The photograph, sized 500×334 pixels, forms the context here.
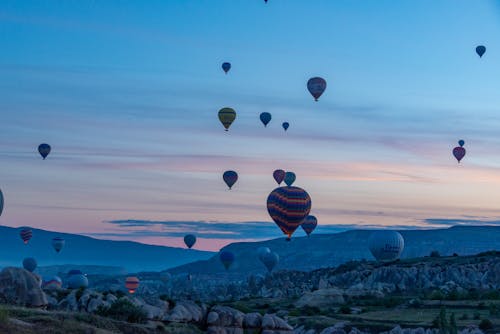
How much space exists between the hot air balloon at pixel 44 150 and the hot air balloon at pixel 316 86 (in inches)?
1730

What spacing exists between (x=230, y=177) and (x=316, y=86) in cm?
2716

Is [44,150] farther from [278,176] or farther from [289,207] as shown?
[278,176]

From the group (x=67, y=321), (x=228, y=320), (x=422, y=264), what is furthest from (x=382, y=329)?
(x=422, y=264)

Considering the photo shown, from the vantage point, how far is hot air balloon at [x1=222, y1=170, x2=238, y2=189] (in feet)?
491

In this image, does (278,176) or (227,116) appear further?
(278,176)

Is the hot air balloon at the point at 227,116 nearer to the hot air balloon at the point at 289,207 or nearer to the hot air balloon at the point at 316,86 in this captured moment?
the hot air balloon at the point at 316,86

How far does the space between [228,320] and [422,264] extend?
348ft

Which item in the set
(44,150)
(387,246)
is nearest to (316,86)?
(44,150)

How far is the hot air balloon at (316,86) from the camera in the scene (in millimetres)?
130750

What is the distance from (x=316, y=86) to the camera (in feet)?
431

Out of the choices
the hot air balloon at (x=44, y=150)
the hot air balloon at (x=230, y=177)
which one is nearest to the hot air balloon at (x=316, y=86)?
the hot air balloon at (x=230, y=177)

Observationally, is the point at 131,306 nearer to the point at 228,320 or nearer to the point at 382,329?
the point at 228,320

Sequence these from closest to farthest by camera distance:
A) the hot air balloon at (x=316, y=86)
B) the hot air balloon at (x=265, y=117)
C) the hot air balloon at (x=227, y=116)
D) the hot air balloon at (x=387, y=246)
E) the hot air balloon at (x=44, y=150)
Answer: the hot air balloon at (x=316, y=86) → the hot air balloon at (x=227, y=116) → the hot air balloon at (x=44, y=150) → the hot air balloon at (x=265, y=117) → the hot air balloon at (x=387, y=246)

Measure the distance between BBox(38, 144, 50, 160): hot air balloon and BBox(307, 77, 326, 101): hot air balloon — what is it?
4395 centimetres
